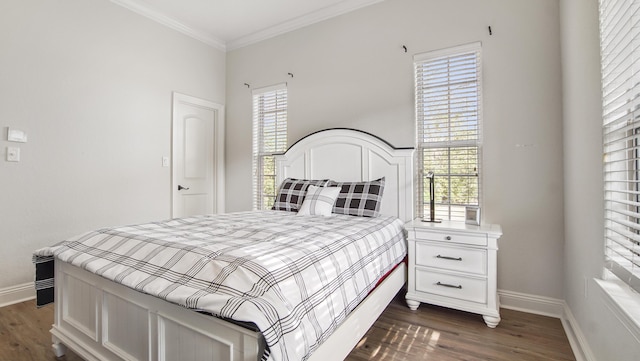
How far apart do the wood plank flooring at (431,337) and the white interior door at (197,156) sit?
5.77ft

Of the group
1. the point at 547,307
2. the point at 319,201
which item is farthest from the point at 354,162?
the point at 547,307

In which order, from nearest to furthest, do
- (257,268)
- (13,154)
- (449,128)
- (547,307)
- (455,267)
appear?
(257,268), (455,267), (547,307), (13,154), (449,128)

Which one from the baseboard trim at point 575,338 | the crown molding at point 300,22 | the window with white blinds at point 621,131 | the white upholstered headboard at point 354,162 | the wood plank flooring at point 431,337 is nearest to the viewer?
the window with white blinds at point 621,131

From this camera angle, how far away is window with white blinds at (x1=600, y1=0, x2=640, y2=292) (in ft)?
3.86

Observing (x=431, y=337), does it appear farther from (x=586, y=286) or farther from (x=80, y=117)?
(x=80, y=117)

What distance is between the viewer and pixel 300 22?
3.63 m

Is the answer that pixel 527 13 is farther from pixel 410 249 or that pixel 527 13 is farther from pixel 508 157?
pixel 410 249

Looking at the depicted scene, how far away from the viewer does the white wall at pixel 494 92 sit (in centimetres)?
238

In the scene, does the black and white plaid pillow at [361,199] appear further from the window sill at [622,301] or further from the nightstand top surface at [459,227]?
the window sill at [622,301]

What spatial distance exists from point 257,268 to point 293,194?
194cm

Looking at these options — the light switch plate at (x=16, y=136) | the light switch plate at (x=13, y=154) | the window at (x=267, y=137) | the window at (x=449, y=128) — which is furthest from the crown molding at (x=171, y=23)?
the window at (x=449, y=128)

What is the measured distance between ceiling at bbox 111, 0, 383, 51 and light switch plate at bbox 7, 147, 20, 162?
Result: 178cm

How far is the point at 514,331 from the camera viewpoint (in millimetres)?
2088

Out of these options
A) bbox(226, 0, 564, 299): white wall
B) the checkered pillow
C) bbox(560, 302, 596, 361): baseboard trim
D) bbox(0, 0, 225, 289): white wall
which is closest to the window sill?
bbox(560, 302, 596, 361): baseboard trim
